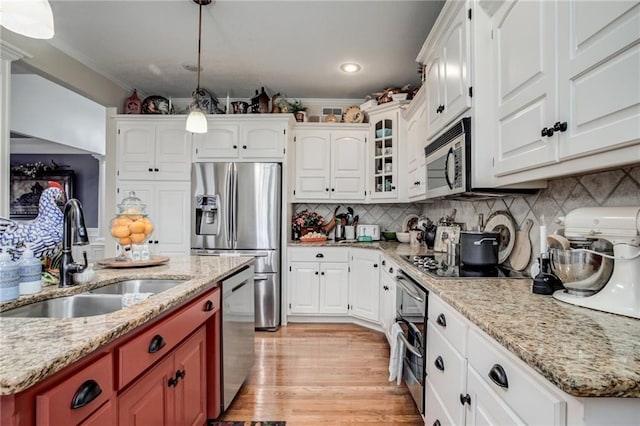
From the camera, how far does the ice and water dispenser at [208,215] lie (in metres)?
3.54

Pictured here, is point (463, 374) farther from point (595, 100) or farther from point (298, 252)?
point (298, 252)

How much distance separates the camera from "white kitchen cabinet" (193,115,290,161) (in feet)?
11.8

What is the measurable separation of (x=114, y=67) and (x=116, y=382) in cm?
346

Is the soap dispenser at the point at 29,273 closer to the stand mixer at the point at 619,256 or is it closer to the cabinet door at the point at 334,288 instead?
the stand mixer at the point at 619,256

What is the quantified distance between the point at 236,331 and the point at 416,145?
2.21m

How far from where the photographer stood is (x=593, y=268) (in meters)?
1.11

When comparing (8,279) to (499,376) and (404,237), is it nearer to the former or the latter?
(499,376)

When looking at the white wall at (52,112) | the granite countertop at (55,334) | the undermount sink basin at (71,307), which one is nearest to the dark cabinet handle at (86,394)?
the granite countertop at (55,334)

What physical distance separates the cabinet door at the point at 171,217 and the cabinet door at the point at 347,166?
1.68 meters

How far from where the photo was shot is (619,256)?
0.99m

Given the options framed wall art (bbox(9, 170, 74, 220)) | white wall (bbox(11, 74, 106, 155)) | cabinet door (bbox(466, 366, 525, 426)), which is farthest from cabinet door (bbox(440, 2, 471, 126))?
framed wall art (bbox(9, 170, 74, 220))

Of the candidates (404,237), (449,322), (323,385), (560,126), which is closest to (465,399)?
(449,322)

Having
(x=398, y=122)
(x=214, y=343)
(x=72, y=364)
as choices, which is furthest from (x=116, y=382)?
(x=398, y=122)

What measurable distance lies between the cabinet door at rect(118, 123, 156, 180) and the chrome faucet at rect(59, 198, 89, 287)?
2.61 m
